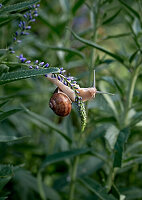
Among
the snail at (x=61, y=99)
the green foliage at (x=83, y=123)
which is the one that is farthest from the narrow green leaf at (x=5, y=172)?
the snail at (x=61, y=99)

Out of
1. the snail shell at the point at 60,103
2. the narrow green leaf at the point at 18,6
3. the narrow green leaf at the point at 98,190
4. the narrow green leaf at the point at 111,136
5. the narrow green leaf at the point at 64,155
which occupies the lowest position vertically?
the narrow green leaf at the point at 98,190

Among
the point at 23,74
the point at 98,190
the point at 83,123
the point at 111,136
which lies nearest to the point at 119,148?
the point at 111,136

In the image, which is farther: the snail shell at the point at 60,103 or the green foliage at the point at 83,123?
the green foliage at the point at 83,123

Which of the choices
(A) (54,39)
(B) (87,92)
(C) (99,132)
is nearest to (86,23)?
(A) (54,39)

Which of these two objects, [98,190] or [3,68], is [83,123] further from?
[98,190]

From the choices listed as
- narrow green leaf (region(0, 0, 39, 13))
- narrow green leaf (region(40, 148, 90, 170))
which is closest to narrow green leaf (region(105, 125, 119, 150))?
narrow green leaf (region(40, 148, 90, 170))

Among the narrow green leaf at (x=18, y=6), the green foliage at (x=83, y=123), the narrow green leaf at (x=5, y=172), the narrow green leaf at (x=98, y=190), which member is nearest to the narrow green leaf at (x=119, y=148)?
the green foliage at (x=83, y=123)

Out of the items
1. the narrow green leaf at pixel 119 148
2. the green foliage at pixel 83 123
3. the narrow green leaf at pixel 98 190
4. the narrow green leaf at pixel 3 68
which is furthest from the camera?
the narrow green leaf at pixel 98 190

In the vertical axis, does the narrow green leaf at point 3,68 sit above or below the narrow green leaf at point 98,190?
above

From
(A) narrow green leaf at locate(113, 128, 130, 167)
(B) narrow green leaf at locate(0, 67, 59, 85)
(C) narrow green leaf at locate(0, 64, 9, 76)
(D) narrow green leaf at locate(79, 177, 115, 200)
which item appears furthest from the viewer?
(D) narrow green leaf at locate(79, 177, 115, 200)

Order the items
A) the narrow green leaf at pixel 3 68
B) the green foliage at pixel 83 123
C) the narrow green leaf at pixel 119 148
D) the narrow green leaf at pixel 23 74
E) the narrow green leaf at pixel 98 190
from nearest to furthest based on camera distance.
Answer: the narrow green leaf at pixel 23 74 < the narrow green leaf at pixel 3 68 < the green foliage at pixel 83 123 < the narrow green leaf at pixel 119 148 < the narrow green leaf at pixel 98 190

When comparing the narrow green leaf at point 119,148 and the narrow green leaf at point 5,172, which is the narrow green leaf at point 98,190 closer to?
the narrow green leaf at point 119,148

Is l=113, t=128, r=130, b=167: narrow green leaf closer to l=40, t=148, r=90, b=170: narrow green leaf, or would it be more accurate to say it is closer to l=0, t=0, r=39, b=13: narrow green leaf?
l=40, t=148, r=90, b=170: narrow green leaf
